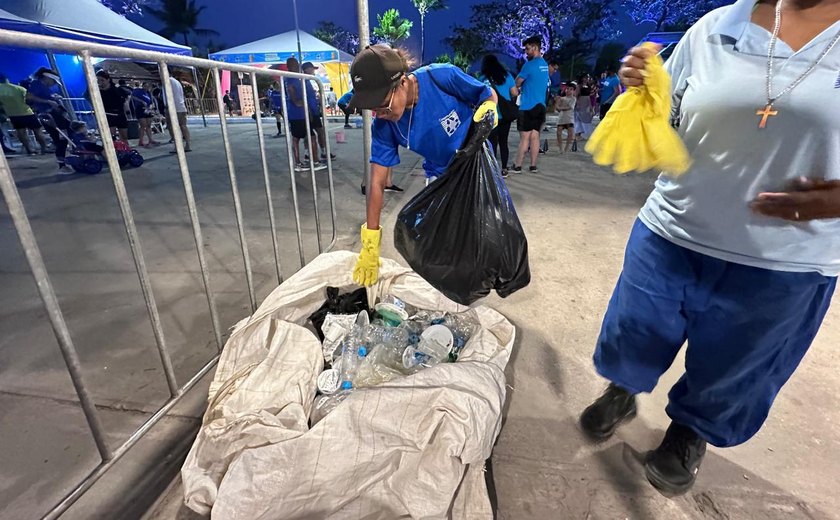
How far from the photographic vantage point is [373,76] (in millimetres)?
1566

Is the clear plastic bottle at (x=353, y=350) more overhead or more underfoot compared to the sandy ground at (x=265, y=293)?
more overhead

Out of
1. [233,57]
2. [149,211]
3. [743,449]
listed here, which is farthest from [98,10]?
→ [743,449]

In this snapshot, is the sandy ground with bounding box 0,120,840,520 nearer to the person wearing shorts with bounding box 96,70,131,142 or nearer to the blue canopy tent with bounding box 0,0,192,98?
the person wearing shorts with bounding box 96,70,131,142

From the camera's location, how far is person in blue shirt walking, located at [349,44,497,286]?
1766 millimetres

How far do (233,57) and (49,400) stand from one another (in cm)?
1759

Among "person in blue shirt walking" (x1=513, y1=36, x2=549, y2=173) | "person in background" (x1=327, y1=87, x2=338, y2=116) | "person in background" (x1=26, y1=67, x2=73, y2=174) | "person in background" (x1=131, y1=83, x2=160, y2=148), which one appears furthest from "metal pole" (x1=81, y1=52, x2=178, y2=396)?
"person in background" (x1=327, y1=87, x2=338, y2=116)

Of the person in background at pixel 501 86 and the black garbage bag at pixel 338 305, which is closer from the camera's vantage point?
the black garbage bag at pixel 338 305

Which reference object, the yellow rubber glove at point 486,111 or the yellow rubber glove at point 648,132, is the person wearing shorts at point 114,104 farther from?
the yellow rubber glove at point 648,132

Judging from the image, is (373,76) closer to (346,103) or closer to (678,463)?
(346,103)

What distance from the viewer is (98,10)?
811cm

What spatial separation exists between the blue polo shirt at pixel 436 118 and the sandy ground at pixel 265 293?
40.7 inches

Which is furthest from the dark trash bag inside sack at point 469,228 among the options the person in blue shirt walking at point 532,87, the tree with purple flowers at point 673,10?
the tree with purple flowers at point 673,10

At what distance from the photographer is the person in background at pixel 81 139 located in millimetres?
6318

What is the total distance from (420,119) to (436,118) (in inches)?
3.0
